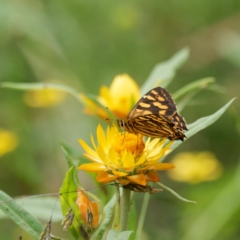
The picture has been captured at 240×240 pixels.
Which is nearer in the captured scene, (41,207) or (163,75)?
(41,207)

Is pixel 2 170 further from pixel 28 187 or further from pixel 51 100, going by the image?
pixel 51 100

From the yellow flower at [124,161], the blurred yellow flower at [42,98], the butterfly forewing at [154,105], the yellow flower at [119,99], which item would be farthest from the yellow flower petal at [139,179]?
the blurred yellow flower at [42,98]

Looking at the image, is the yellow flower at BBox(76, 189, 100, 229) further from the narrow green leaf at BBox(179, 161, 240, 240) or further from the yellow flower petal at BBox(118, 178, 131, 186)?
the narrow green leaf at BBox(179, 161, 240, 240)

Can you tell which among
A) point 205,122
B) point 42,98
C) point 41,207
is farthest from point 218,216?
point 42,98

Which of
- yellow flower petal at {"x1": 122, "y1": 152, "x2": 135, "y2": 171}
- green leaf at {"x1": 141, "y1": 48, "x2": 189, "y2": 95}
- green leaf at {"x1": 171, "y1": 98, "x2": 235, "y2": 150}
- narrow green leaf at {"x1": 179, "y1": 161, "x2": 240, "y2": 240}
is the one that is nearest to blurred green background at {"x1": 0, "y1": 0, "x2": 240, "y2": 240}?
narrow green leaf at {"x1": 179, "y1": 161, "x2": 240, "y2": 240}

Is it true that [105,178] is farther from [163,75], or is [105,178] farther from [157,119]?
[163,75]
